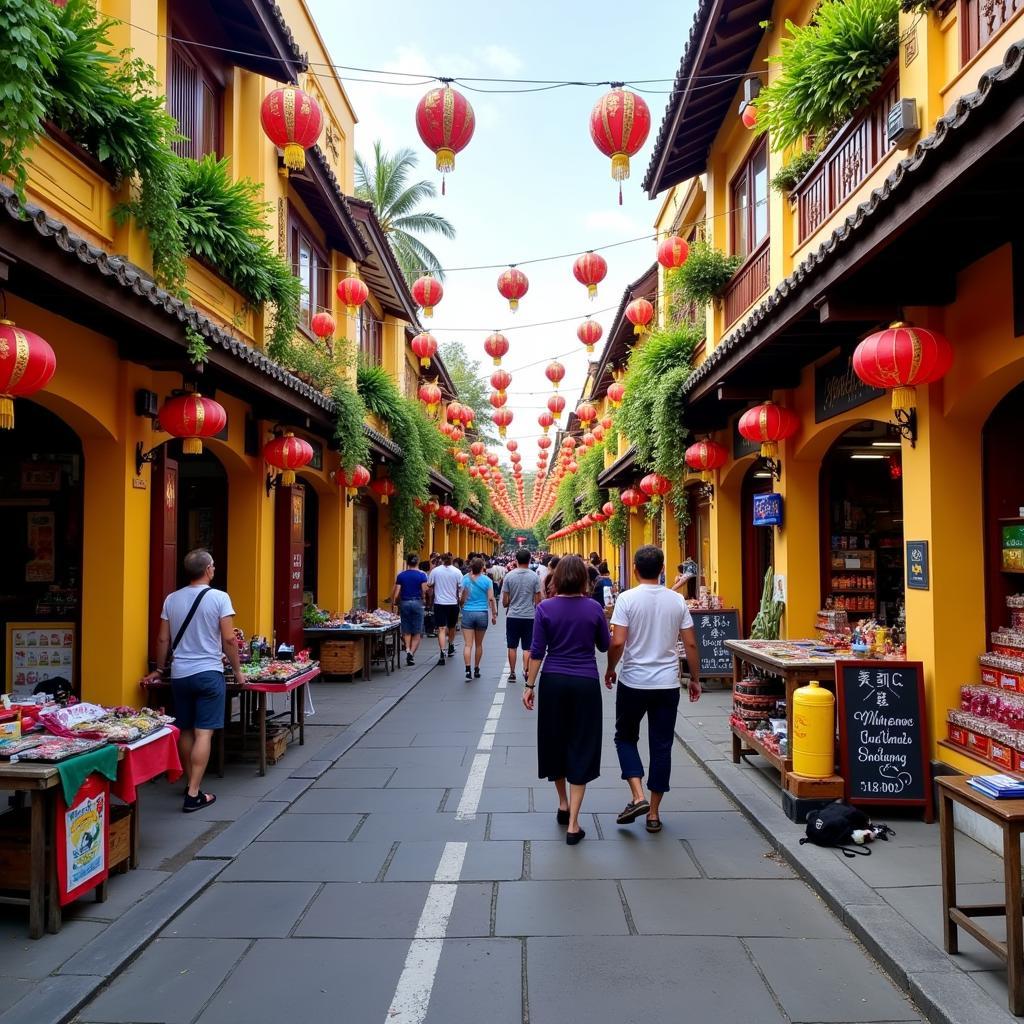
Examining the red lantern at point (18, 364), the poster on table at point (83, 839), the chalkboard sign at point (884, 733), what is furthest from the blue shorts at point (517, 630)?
the red lantern at point (18, 364)

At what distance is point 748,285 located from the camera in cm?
1159

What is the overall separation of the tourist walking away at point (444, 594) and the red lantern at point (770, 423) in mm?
7433

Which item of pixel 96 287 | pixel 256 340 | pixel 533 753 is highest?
pixel 256 340

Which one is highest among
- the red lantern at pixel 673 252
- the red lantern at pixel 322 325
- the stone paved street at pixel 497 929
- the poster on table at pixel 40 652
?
the red lantern at pixel 673 252

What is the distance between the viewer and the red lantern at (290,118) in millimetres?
7949

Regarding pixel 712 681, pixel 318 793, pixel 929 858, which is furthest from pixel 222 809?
pixel 712 681

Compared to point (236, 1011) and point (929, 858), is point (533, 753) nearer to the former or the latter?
point (929, 858)

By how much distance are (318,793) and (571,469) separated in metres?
26.1

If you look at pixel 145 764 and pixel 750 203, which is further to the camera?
pixel 750 203

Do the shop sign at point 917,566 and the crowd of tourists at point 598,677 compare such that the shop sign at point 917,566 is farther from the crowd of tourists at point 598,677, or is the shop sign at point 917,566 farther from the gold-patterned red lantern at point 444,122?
the gold-patterned red lantern at point 444,122

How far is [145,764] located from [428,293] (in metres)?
9.37

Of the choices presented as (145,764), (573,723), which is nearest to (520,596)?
(573,723)

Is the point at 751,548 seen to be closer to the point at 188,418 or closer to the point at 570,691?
the point at 570,691

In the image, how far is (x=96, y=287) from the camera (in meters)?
5.27
